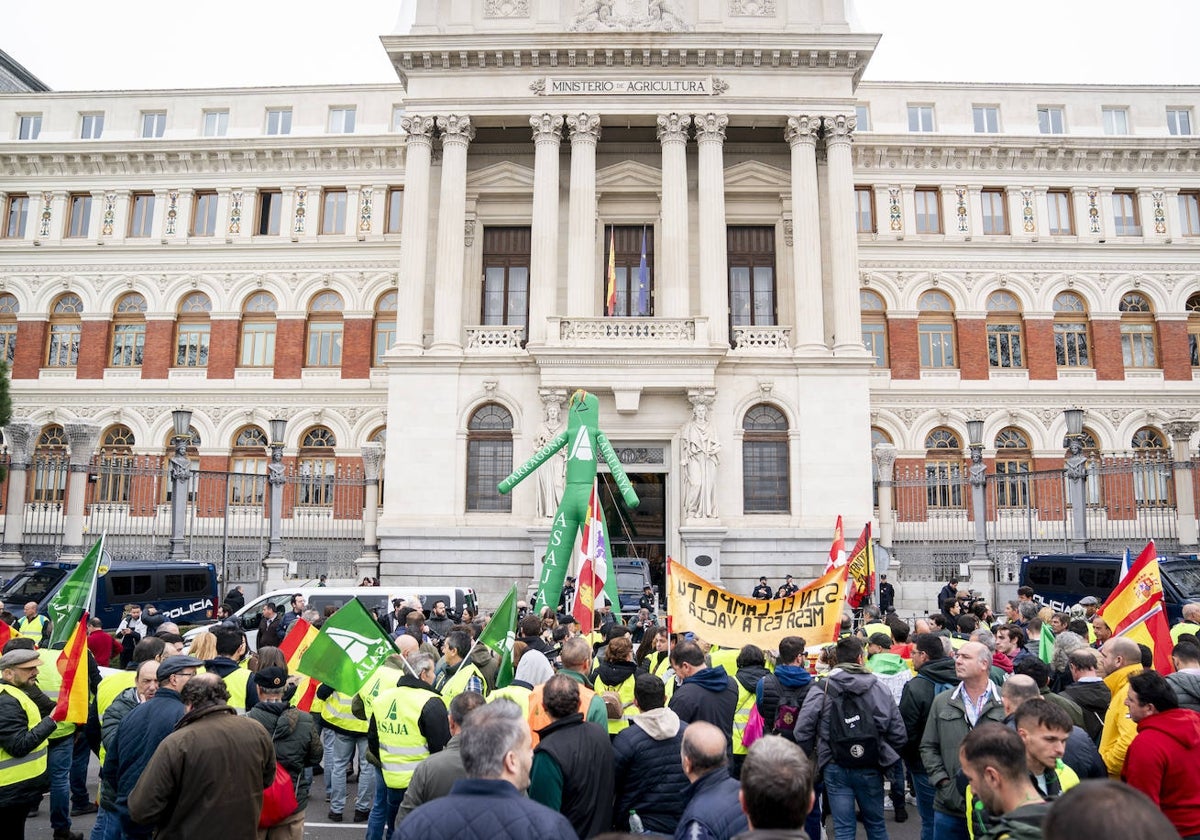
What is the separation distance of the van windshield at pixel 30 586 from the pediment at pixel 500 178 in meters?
17.3

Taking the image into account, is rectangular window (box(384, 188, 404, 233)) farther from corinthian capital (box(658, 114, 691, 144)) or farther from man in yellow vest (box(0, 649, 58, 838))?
Result: man in yellow vest (box(0, 649, 58, 838))

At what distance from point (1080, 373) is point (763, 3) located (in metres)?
18.1

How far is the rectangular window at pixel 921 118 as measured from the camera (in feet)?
120

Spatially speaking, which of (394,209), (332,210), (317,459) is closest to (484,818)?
(317,459)

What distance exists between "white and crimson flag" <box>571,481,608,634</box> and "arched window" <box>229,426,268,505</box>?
2345cm

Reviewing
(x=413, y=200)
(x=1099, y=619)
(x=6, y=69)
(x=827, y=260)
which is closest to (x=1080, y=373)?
(x=827, y=260)

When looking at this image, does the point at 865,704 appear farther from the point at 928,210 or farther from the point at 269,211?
the point at 269,211

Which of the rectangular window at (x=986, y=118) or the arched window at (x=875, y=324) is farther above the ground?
the rectangular window at (x=986, y=118)

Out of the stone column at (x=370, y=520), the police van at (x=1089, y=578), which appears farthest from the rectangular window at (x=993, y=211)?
the stone column at (x=370, y=520)

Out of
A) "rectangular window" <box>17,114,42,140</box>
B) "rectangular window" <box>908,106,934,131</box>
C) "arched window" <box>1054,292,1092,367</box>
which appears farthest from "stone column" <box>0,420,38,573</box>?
"arched window" <box>1054,292,1092,367</box>

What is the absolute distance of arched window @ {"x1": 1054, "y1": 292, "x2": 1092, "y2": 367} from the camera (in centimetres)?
3516

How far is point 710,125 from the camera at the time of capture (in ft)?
94.6

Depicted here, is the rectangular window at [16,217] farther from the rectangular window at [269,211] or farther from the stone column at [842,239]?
the stone column at [842,239]

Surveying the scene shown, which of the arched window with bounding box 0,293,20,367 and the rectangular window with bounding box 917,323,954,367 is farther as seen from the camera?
the arched window with bounding box 0,293,20,367
